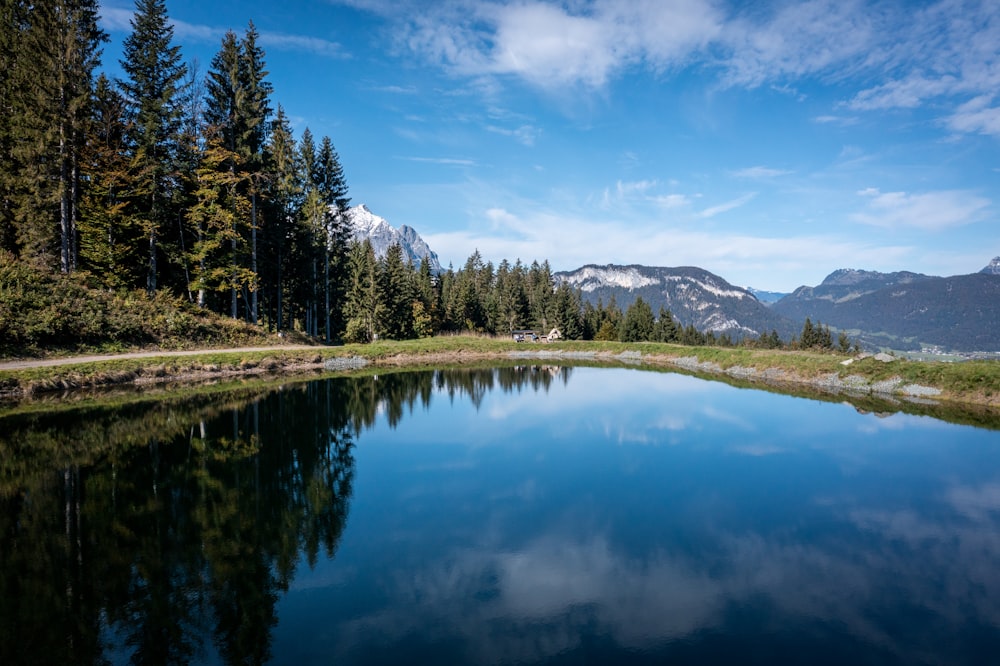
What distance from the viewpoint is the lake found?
7.16 metres

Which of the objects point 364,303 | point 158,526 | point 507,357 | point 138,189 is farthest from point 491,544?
point 507,357

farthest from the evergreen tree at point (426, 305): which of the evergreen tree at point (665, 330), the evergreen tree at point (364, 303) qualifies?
the evergreen tree at point (665, 330)

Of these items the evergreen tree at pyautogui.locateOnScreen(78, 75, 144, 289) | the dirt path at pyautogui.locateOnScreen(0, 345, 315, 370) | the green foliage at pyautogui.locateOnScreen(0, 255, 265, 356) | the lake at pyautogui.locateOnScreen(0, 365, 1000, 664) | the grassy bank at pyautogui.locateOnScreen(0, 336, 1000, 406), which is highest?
the evergreen tree at pyautogui.locateOnScreen(78, 75, 144, 289)

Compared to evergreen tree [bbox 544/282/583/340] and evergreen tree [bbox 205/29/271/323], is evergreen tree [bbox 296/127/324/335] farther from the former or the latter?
evergreen tree [bbox 544/282/583/340]

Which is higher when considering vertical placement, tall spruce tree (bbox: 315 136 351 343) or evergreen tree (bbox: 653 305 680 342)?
tall spruce tree (bbox: 315 136 351 343)

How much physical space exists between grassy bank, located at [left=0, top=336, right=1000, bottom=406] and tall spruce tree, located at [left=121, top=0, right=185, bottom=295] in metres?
11.0

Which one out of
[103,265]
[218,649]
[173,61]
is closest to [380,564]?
[218,649]

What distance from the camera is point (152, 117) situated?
129ft

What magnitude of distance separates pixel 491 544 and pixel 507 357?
5411 cm

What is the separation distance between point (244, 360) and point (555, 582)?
36.1 m

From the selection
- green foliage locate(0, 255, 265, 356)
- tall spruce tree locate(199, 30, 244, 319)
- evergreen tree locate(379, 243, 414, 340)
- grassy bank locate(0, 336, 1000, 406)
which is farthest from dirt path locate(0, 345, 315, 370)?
evergreen tree locate(379, 243, 414, 340)

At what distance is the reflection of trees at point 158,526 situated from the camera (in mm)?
7145

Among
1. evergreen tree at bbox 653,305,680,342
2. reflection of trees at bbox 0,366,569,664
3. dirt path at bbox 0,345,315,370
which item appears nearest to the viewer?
reflection of trees at bbox 0,366,569,664

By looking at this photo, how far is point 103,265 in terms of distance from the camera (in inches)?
1544
